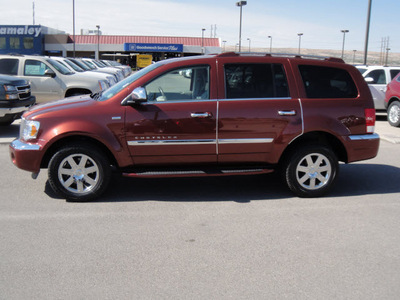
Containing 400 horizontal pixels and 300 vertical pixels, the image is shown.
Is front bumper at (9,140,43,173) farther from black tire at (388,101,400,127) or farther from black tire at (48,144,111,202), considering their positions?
black tire at (388,101,400,127)

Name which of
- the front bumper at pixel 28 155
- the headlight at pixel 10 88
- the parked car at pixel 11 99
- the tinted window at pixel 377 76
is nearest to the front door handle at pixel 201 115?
the front bumper at pixel 28 155

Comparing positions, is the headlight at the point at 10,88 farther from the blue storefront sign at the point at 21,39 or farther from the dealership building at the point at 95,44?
the blue storefront sign at the point at 21,39

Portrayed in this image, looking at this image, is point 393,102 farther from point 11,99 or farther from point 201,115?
point 11,99

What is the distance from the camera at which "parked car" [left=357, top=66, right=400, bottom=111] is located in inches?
563

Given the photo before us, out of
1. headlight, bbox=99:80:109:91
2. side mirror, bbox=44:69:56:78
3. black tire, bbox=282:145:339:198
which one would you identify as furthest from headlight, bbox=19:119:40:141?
side mirror, bbox=44:69:56:78

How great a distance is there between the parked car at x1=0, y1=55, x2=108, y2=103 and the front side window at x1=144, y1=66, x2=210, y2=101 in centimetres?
763

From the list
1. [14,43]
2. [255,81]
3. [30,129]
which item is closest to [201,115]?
[255,81]

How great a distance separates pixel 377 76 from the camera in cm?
1465

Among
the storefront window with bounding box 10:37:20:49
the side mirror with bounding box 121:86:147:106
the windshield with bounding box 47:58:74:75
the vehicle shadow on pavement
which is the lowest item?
the vehicle shadow on pavement

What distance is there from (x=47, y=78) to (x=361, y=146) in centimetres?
994

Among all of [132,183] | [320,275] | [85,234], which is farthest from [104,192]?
[320,275]

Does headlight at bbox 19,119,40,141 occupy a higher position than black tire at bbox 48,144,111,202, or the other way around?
headlight at bbox 19,119,40,141

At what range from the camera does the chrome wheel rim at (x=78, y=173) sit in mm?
5586

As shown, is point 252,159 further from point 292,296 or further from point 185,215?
point 292,296
